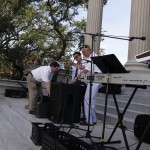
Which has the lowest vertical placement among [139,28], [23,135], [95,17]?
[23,135]

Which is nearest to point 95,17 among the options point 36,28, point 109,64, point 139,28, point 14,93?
point 139,28

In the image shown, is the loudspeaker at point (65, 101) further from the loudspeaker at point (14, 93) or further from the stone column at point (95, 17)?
the stone column at point (95, 17)

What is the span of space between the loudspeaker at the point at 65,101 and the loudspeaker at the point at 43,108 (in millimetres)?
244

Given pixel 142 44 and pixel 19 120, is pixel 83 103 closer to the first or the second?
pixel 19 120

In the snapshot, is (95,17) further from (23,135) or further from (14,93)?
(23,135)

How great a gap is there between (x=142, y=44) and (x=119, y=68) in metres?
8.86

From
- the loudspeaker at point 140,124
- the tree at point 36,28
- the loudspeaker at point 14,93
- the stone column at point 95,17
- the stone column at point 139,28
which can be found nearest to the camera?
the loudspeaker at point 140,124

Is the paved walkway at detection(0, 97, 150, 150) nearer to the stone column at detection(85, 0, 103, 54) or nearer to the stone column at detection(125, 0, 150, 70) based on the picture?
the stone column at detection(125, 0, 150, 70)

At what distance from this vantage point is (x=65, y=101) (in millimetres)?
7598

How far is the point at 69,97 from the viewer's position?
7.74m

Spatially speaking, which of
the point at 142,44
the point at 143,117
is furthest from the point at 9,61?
the point at 143,117

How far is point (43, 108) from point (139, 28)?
6684 mm

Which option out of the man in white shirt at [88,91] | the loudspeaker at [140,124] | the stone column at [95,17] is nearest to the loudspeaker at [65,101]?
the man in white shirt at [88,91]

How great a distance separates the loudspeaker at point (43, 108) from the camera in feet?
26.5
